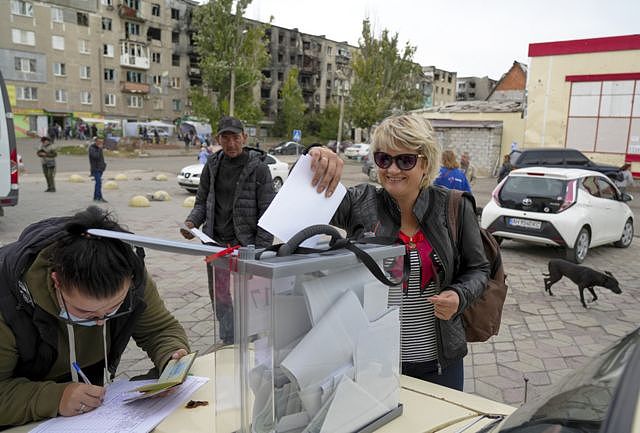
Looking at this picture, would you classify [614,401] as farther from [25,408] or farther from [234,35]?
[234,35]

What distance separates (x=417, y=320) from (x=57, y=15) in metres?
58.5

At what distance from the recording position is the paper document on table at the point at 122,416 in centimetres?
160

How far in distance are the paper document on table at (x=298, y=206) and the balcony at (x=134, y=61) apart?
5965 cm

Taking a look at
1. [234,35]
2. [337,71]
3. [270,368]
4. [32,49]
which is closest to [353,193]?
[270,368]

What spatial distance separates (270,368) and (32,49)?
2254 inches

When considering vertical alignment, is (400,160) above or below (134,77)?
below

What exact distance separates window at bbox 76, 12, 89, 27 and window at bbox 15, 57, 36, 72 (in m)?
6.57

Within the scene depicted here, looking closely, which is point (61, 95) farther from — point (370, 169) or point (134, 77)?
point (370, 169)

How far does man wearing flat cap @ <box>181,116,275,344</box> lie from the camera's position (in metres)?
4.34

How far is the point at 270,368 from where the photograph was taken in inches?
46.3

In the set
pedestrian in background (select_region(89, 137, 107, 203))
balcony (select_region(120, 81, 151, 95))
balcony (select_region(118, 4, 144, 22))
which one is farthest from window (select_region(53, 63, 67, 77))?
pedestrian in background (select_region(89, 137, 107, 203))

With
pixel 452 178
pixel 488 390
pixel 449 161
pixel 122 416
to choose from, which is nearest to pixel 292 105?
pixel 449 161

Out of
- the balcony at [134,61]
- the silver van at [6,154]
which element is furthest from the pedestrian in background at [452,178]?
the balcony at [134,61]

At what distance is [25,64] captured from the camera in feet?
156
